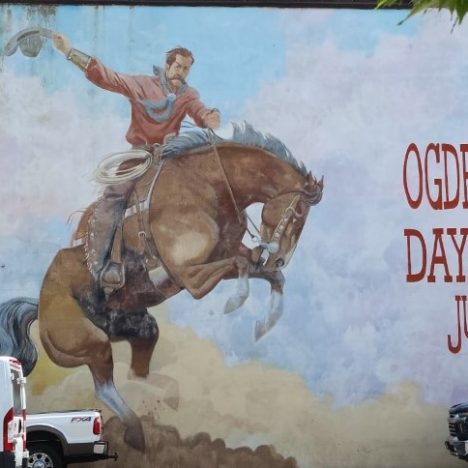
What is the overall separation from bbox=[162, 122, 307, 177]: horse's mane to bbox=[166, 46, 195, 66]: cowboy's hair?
1.35 meters

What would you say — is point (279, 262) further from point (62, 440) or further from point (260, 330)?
point (62, 440)

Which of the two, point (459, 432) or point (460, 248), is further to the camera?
point (460, 248)

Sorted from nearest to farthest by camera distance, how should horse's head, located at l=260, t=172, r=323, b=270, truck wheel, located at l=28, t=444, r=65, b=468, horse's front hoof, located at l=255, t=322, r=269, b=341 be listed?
truck wheel, located at l=28, t=444, r=65, b=468
horse's front hoof, located at l=255, t=322, r=269, b=341
horse's head, located at l=260, t=172, r=323, b=270

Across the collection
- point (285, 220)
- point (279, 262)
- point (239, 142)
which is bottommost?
point (279, 262)

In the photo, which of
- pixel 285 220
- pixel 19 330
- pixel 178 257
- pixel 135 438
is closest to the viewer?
pixel 135 438

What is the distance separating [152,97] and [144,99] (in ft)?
0.49

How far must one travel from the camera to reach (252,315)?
1647cm

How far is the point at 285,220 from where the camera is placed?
16.8m

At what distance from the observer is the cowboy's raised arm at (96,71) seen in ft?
55.4

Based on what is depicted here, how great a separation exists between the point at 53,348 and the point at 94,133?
3.90 m

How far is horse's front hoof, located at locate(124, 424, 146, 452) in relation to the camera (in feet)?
52.6

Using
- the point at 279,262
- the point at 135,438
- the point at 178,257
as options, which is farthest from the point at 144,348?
the point at 279,262

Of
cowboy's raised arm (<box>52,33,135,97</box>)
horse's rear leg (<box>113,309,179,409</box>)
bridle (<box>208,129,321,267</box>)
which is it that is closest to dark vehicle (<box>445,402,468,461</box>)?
bridle (<box>208,129,321,267</box>)

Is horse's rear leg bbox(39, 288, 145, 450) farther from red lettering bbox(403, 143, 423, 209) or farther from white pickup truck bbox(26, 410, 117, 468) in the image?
red lettering bbox(403, 143, 423, 209)
